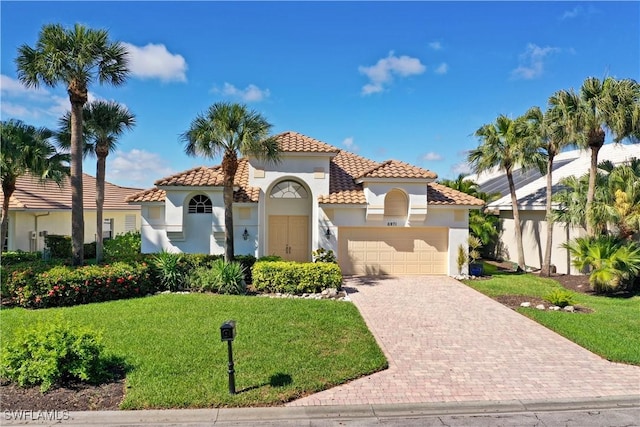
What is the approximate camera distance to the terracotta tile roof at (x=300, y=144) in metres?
17.1

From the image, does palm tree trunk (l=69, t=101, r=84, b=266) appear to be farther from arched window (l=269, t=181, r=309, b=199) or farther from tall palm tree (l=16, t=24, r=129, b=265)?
arched window (l=269, t=181, r=309, b=199)

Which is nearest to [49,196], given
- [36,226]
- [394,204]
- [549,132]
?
[36,226]

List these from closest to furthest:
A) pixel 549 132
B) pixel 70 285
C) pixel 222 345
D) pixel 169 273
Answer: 1. pixel 222 345
2. pixel 70 285
3. pixel 169 273
4. pixel 549 132

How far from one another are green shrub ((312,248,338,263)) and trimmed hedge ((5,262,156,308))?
683cm

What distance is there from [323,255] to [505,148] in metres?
10.2

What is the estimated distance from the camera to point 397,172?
17047 millimetres

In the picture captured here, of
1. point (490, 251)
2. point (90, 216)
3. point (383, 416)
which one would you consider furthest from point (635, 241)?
point (90, 216)

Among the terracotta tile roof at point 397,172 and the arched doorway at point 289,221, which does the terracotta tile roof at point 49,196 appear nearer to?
the arched doorway at point 289,221

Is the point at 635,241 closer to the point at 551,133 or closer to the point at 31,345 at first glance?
the point at 551,133

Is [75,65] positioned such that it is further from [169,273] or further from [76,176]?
[169,273]

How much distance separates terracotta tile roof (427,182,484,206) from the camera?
683 inches

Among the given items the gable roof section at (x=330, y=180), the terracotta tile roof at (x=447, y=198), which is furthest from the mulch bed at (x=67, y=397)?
the terracotta tile roof at (x=447, y=198)

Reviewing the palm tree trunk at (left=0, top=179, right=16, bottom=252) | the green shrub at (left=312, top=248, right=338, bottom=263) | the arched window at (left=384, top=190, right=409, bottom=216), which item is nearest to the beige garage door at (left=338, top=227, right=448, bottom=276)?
the arched window at (left=384, top=190, right=409, bottom=216)

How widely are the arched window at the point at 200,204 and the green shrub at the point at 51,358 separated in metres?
10.5
